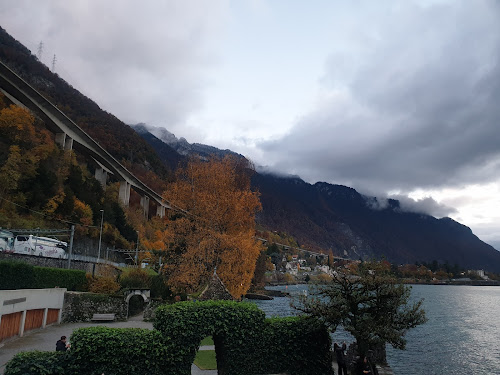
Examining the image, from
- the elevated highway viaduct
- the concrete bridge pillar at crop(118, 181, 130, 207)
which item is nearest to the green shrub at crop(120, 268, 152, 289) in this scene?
the elevated highway viaduct

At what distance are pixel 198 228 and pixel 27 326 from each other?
541 inches

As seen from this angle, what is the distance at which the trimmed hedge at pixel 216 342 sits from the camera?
1248 centimetres

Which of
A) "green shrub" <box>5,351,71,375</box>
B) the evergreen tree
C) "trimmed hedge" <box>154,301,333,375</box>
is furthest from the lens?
the evergreen tree

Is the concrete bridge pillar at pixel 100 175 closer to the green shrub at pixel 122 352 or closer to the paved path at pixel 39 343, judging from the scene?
the paved path at pixel 39 343

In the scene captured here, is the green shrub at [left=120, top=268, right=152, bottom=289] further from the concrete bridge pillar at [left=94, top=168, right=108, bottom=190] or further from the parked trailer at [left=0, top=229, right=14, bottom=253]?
the concrete bridge pillar at [left=94, top=168, right=108, bottom=190]

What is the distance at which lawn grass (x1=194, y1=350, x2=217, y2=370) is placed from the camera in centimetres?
1798

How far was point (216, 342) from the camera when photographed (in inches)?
557

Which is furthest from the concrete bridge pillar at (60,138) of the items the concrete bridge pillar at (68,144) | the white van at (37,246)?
the white van at (37,246)

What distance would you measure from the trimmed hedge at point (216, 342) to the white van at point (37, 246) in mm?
27627

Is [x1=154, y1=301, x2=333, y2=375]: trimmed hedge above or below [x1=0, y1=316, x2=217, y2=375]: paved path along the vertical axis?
above

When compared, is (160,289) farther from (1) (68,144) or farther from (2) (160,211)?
(2) (160,211)

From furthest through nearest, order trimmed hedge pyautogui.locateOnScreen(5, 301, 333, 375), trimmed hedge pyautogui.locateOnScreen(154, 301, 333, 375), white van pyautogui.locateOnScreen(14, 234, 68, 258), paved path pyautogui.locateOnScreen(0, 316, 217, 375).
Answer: white van pyautogui.locateOnScreen(14, 234, 68, 258) → paved path pyautogui.locateOnScreen(0, 316, 217, 375) → trimmed hedge pyautogui.locateOnScreen(154, 301, 333, 375) → trimmed hedge pyautogui.locateOnScreen(5, 301, 333, 375)

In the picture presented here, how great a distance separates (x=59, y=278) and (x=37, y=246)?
8.54 metres

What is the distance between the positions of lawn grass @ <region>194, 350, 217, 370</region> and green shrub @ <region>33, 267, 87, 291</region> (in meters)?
15.4
